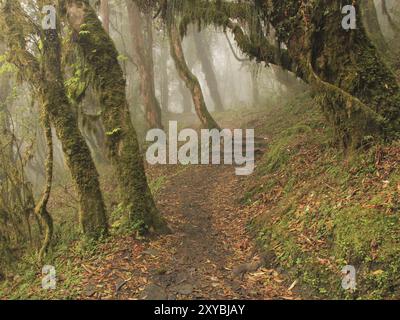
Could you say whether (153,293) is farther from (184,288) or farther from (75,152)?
(75,152)

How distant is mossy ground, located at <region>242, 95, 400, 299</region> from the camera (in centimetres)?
506

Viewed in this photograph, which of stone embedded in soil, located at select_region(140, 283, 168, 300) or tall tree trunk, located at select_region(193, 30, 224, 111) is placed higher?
tall tree trunk, located at select_region(193, 30, 224, 111)

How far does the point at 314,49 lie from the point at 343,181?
2.65m

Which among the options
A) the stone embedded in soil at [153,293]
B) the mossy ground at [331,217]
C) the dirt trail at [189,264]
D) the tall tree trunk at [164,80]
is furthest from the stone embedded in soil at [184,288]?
the tall tree trunk at [164,80]

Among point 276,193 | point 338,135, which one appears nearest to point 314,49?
point 338,135

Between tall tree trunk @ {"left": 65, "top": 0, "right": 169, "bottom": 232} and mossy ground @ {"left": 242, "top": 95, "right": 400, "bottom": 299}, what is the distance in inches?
93.0

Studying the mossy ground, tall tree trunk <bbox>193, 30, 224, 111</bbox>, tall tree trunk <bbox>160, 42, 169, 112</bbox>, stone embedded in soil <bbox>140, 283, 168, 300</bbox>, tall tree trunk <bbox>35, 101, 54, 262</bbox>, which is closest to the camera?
the mossy ground

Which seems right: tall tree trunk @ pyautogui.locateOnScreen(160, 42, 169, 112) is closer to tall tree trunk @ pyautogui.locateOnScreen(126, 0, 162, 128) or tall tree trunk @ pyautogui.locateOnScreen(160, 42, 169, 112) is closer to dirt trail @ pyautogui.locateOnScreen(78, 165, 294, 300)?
tall tree trunk @ pyautogui.locateOnScreen(126, 0, 162, 128)

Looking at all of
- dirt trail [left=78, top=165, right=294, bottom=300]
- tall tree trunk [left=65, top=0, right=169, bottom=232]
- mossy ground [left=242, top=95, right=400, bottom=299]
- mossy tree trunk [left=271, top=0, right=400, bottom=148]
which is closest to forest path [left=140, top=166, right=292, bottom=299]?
dirt trail [left=78, top=165, right=294, bottom=300]

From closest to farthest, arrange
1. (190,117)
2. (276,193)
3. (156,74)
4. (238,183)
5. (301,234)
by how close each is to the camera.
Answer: (301,234) < (276,193) < (238,183) < (190,117) < (156,74)

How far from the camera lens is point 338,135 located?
25.0 ft
